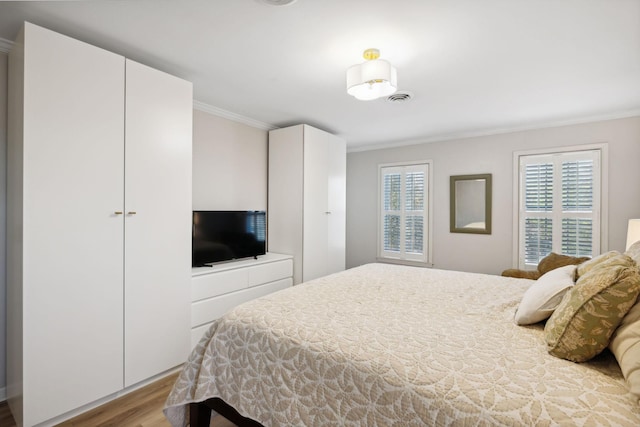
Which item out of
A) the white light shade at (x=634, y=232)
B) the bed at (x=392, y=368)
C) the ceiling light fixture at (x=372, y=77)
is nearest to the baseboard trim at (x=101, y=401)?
the bed at (x=392, y=368)

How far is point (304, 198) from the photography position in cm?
384

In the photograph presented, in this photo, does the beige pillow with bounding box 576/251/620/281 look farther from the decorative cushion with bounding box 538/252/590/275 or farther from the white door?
the white door

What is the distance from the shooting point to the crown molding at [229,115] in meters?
3.33

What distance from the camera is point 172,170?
98.3 inches

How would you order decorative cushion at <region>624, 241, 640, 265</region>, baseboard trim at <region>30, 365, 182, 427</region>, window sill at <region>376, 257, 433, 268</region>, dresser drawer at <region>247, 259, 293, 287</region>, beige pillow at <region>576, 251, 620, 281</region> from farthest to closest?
window sill at <region>376, 257, 433, 268</region>, dresser drawer at <region>247, 259, 293, 287</region>, baseboard trim at <region>30, 365, 182, 427</region>, beige pillow at <region>576, 251, 620, 281</region>, decorative cushion at <region>624, 241, 640, 265</region>

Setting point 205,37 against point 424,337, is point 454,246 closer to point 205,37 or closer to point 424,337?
point 424,337

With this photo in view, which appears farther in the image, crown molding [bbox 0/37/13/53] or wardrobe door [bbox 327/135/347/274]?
wardrobe door [bbox 327/135/347/274]

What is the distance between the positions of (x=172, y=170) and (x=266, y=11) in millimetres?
1377

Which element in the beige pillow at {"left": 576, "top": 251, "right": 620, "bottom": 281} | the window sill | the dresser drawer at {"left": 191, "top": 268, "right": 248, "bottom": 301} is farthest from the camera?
the window sill

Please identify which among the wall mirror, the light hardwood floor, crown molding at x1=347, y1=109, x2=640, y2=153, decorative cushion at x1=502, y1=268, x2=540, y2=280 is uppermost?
crown molding at x1=347, y1=109, x2=640, y2=153

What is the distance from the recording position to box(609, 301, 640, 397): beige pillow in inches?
37.3

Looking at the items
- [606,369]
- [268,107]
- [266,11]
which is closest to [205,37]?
[266,11]

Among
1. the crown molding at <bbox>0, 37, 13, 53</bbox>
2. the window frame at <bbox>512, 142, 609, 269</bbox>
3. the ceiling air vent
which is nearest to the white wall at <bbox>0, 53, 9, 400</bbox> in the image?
the crown molding at <bbox>0, 37, 13, 53</bbox>

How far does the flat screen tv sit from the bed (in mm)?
1340
